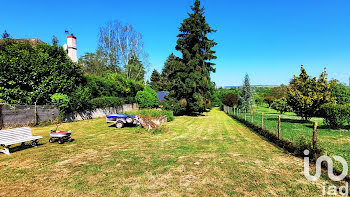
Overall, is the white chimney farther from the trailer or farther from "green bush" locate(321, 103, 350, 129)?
"green bush" locate(321, 103, 350, 129)

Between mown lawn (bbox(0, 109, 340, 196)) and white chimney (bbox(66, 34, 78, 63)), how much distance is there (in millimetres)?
18877

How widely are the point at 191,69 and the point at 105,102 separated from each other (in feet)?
44.9

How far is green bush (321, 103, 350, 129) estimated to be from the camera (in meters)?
13.2

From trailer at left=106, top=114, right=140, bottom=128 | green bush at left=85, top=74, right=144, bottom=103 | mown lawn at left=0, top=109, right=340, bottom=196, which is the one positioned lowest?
mown lawn at left=0, top=109, right=340, bottom=196

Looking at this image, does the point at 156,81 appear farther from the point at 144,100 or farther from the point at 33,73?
the point at 33,73

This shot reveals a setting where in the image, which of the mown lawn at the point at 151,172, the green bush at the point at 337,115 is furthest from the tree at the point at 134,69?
the green bush at the point at 337,115

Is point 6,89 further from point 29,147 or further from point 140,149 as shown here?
point 140,149

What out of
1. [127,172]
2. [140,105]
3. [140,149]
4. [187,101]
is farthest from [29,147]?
[140,105]

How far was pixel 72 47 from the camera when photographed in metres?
23.5

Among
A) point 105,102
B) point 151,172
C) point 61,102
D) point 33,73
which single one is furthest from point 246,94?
point 151,172

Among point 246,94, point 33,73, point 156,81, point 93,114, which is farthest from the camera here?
point 156,81

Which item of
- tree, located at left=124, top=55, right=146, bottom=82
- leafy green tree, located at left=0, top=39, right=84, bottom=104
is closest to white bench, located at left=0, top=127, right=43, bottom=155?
leafy green tree, located at left=0, top=39, right=84, bottom=104

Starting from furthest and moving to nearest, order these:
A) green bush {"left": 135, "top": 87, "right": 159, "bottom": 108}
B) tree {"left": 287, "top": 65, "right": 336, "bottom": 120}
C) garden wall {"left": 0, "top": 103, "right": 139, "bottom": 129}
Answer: green bush {"left": 135, "top": 87, "right": 159, "bottom": 108} → tree {"left": 287, "top": 65, "right": 336, "bottom": 120} → garden wall {"left": 0, "top": 103, "right": 139, "bottom": 129}

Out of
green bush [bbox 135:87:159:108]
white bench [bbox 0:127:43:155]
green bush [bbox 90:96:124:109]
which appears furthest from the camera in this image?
green bush [bbox 135:87:159:108]
